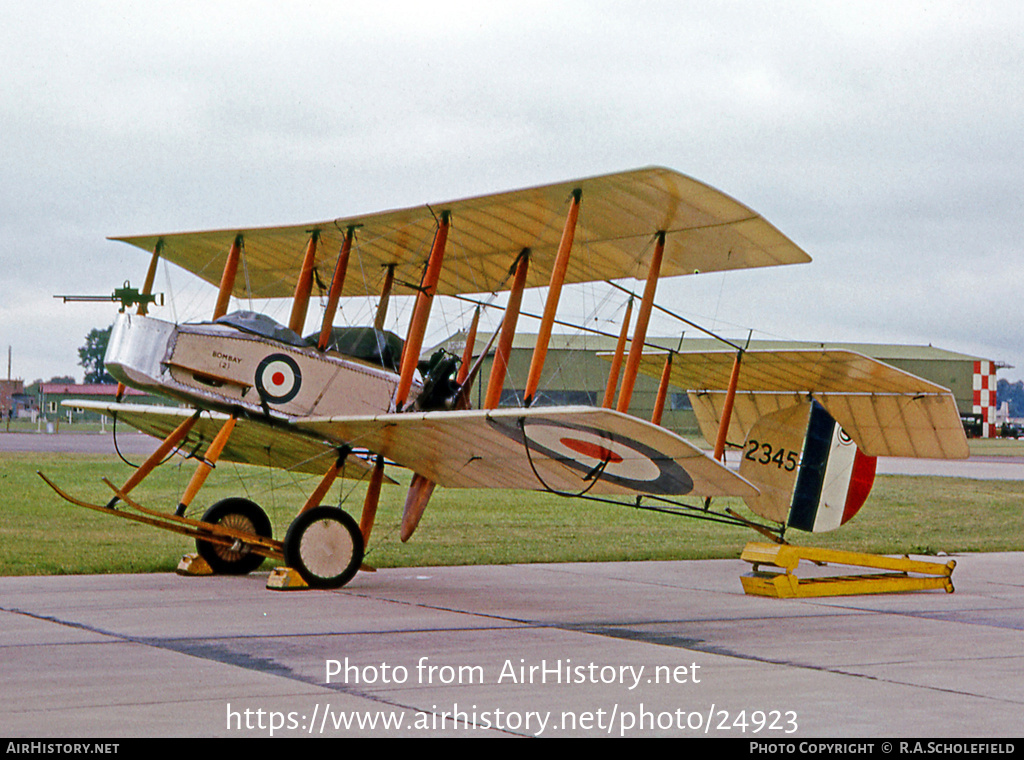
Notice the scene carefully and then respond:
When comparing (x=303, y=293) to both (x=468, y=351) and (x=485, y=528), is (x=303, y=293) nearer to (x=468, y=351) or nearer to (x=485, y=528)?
(x=468, y=351)

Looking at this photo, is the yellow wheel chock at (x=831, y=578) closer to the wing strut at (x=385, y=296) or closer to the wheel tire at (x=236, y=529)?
the wing strut at (x=385, y=296)

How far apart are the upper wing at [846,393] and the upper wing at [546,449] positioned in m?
2.47

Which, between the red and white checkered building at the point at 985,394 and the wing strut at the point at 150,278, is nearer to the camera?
the wing strut at the point at 150,278

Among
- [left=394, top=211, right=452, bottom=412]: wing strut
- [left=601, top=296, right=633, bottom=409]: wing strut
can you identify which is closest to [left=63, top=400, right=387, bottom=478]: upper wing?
[left=394, top=211, right=452, bottom=412]: wing strut

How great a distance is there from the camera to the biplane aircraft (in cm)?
954

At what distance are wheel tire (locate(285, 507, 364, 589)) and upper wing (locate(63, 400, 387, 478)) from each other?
98cm

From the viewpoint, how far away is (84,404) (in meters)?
12.4

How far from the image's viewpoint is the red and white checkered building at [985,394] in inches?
3041

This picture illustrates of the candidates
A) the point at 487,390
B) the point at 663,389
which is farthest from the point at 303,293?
the point at 663,389

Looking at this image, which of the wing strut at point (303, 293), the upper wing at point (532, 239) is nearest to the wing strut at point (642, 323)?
the upper wing at point (532, 239)

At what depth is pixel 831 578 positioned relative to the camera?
1127 cm

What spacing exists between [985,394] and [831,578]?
7494 centimetres
